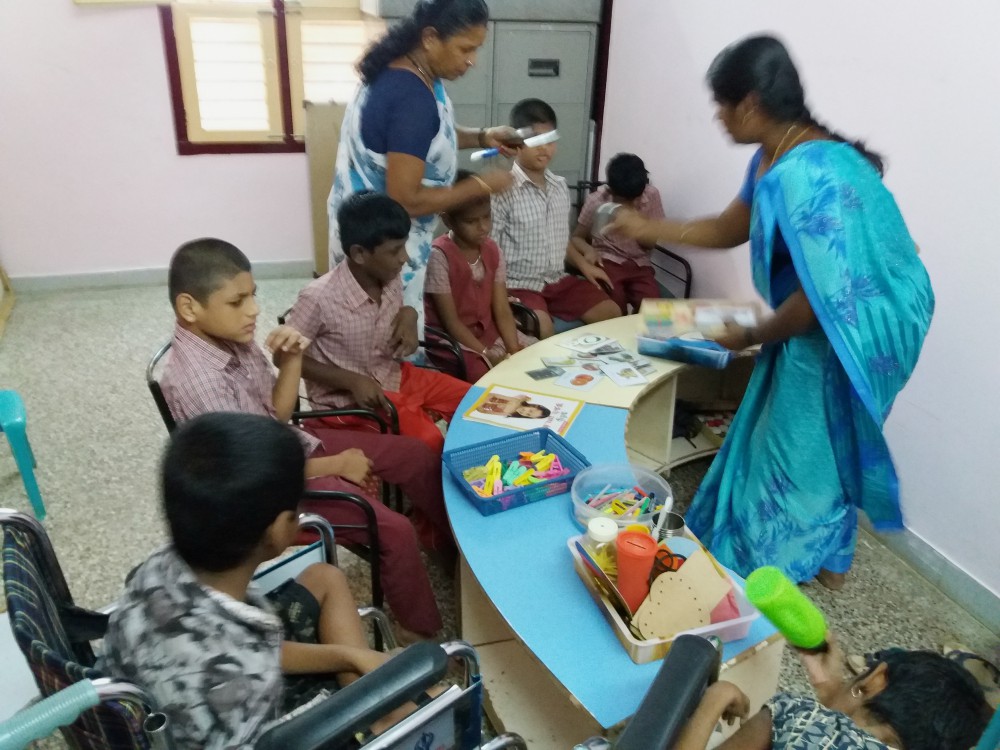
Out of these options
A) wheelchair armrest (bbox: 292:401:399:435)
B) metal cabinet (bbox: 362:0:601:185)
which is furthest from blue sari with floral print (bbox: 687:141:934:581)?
metal cabinet (bbox: 362:0:601:185)

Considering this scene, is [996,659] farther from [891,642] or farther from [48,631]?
[48,631]

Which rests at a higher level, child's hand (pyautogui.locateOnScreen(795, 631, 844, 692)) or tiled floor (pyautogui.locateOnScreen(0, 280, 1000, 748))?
child's hand (pyautogui.locateOnScreen(795, 631, 844, 692))

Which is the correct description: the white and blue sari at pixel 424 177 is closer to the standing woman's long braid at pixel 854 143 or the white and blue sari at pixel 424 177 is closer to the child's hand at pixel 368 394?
the child's hand at pixel 368 394

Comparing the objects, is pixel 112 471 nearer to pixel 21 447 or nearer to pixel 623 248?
pixel 21 447

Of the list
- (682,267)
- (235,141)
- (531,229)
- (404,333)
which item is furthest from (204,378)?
(235,141)

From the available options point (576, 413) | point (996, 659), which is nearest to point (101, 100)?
point (576, 413)

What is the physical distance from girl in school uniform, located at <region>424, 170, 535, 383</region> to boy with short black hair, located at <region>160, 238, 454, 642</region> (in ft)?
2.38

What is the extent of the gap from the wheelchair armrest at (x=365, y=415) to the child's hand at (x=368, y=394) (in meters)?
0.02

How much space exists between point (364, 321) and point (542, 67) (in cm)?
252

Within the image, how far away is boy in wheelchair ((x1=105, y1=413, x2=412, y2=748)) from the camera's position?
1082mm

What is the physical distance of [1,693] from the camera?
4.79ft

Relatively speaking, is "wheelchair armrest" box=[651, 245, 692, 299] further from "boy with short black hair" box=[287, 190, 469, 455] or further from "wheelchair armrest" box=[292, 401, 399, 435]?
"wheelchair armrest" box=[292, 401, 399, 435]

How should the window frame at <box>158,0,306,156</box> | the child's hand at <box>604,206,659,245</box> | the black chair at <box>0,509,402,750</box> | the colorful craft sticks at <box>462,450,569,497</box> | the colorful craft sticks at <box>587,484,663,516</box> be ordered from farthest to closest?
the window frame at <box>158,0,306,156</box> → the child's hand at <box>604,206,659,245</box> → the colorful craft sticks at <box>462,450,569,497</box> → the colorful craft sticks at <box>587,484,663,516</box> → the black chair at <box>0,509,402,750</box>

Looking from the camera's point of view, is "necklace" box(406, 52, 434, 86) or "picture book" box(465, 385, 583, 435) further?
"necklace" box(406, 52, 434, 86)
